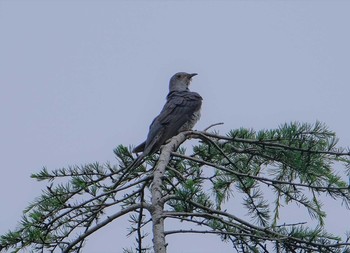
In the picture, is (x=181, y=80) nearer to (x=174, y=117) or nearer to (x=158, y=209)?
(x=174, y=117)

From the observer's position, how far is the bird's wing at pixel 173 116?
22.0ft

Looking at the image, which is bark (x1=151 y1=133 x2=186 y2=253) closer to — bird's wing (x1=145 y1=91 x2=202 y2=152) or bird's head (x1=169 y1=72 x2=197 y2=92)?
bird's wing (x1=145 y1=91 x2=202 y2=152)

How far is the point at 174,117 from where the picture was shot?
7.48 meters

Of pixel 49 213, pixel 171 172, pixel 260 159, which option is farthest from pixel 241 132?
pixel 49 213

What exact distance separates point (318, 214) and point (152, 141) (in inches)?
70.3

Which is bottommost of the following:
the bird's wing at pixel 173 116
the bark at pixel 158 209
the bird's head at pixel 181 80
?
the bark at pixel 158 209

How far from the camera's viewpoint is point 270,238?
421 cm

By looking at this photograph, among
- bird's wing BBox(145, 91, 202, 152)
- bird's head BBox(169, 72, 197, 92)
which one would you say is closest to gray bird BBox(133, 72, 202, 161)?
bird's wing BBox(145, 91, 202, 152)

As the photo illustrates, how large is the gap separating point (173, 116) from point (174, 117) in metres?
0.02

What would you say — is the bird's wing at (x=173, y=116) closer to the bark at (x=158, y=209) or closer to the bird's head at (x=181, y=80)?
the bird's head at (x=181, y=80)

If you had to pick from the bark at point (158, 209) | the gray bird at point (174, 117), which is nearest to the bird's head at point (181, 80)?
the gray bird at point (174, 117)

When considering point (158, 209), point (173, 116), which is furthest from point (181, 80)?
point (158, 209)

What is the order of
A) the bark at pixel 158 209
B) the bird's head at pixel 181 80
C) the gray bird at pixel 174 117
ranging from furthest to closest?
the bird's head at pixel 181 80 → the gray bird at pixel 174 117 → the bark at pixel 158 209

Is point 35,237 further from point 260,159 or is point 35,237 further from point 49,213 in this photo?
point 260,159
